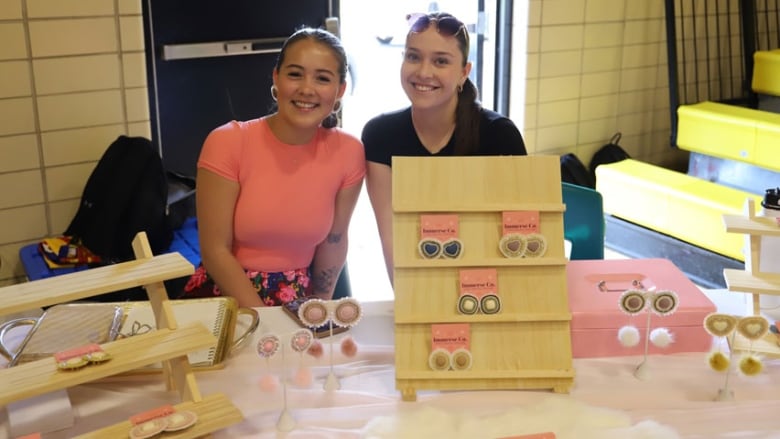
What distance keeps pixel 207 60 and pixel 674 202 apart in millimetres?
2183

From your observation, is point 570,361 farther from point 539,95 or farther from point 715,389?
point 539,95

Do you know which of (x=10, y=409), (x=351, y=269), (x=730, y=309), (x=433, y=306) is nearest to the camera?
(x=10, y=409)

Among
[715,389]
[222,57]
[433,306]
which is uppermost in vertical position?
[222,57]

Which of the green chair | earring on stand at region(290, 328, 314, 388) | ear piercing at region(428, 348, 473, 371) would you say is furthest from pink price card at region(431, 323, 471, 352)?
the green chair

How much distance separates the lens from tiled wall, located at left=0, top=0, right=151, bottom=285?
2818mm

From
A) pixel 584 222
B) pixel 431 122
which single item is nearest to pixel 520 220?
pixel 431 122

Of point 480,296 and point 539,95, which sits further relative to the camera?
point 539,95

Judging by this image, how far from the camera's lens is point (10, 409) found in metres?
1.32

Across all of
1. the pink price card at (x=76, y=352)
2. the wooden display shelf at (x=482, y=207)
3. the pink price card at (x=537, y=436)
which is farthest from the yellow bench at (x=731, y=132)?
the pink price card at (x=76, y=352)

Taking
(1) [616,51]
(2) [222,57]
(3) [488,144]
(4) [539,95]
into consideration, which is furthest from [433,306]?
(1) [616,51]

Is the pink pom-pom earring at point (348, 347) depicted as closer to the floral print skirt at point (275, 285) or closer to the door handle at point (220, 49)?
the floral print skirt at point (275, 285)

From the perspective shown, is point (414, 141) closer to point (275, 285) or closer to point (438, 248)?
point (275, 285)

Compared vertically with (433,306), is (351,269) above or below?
below

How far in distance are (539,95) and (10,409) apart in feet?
10.8
